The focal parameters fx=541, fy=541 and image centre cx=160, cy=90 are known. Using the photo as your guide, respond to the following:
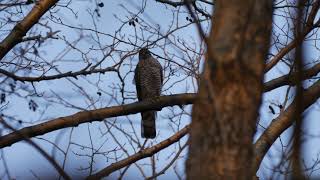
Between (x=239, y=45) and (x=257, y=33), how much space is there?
117mm

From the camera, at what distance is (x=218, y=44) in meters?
2.12

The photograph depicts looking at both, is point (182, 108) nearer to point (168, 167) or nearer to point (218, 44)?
point (168, 167)

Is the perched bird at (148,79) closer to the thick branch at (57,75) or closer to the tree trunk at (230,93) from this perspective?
the thick branch at (57,75)

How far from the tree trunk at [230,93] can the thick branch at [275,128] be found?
1561mm

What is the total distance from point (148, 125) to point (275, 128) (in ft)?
11.3

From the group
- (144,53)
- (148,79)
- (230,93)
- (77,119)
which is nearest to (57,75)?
(77,119)

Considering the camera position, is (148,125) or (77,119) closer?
(77,119)

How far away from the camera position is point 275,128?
13.0 ft

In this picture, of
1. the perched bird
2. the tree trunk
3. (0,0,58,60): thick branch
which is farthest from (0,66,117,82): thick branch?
the tree trunk

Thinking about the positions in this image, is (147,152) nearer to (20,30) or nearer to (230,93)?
(20,30)

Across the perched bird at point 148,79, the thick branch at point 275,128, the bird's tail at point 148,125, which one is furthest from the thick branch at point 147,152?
the perched bird at point 148,79

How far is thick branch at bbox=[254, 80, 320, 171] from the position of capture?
3.78m

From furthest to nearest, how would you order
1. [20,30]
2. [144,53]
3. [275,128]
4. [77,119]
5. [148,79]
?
[148,79] → [144,53] → [20,30] → [77,119] → [275,128]

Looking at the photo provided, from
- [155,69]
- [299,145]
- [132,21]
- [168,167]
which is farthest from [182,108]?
[299,145]
